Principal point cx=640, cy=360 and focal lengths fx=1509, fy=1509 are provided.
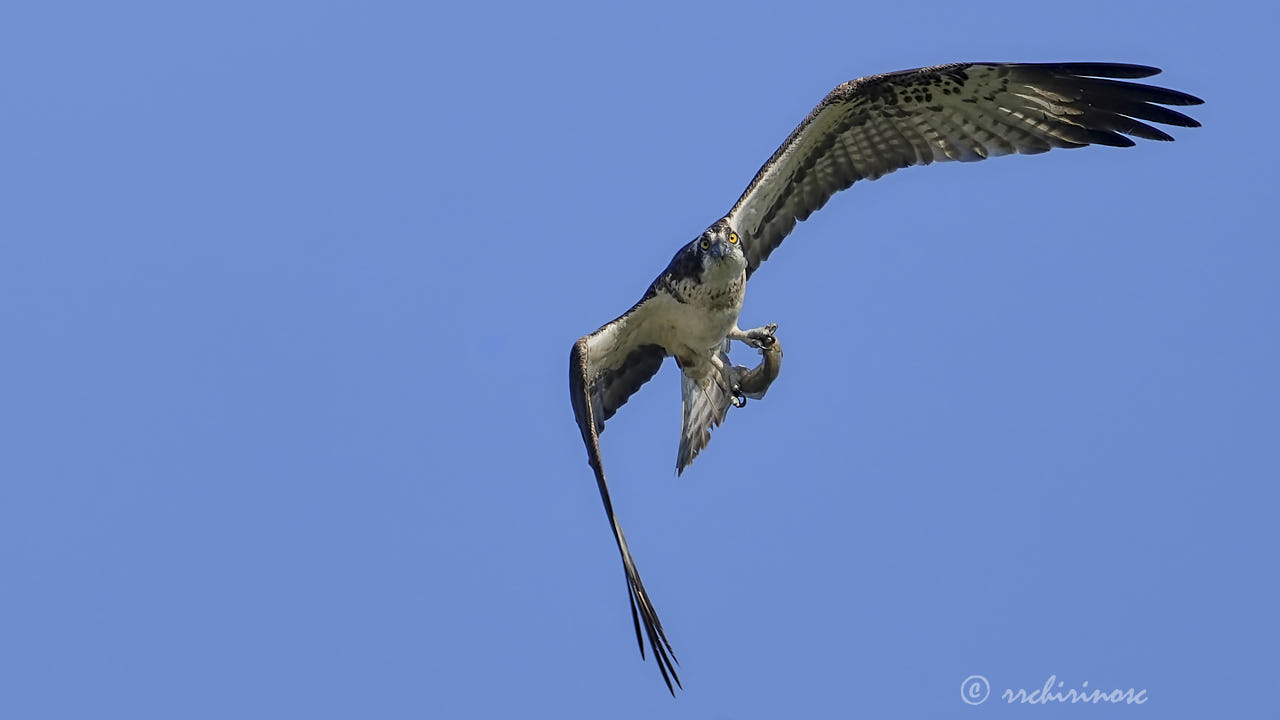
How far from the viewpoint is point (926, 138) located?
437 inches

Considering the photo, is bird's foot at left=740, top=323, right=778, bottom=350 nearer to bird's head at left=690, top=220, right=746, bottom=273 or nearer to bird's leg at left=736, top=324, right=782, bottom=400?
bird's leg at left=736, top=324, right=782, bottom=400

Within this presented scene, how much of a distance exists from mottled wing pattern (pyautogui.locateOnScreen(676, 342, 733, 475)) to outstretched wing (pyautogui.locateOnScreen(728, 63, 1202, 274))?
98 cm

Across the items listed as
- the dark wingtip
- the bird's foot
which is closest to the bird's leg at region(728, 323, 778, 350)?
the bird's foot

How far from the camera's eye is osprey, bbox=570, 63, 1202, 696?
10.2 metres

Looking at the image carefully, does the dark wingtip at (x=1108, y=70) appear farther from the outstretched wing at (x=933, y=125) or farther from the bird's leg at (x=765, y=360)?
the bird's leg at (x=765, y=360)

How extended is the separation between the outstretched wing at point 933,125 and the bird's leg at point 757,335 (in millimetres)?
745

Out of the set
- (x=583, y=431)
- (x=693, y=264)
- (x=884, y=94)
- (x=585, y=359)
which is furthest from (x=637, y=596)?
(x=884, y=94)

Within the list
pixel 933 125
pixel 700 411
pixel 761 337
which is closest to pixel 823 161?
pixel 933 125

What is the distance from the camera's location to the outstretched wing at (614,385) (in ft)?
27.3

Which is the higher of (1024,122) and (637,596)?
(1024,122)

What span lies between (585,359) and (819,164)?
254cm

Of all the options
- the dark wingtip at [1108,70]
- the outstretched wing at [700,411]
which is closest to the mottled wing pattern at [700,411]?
the outstretched wing at [700,411]

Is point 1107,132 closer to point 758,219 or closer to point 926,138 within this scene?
point 926,138

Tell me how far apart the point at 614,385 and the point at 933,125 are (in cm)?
301
